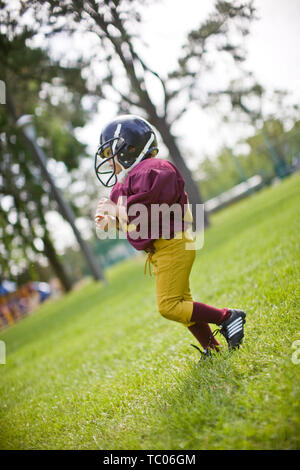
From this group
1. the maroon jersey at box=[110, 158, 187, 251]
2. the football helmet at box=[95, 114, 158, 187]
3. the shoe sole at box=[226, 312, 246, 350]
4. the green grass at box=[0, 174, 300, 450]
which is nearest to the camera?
the green grass at box=[0, 174, 300, 450]

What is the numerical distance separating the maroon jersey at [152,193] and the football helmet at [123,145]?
102mm

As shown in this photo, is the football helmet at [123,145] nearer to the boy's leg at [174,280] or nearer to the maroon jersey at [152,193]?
the maroon jersey at [152,193]

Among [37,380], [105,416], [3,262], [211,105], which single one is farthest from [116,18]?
[3,262]

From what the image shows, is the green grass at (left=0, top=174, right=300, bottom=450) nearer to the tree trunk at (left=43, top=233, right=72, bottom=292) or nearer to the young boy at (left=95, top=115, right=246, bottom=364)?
the young boy at (left=95, top=115, right=246, bottom=364)

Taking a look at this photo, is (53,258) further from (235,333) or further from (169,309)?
(235,333)

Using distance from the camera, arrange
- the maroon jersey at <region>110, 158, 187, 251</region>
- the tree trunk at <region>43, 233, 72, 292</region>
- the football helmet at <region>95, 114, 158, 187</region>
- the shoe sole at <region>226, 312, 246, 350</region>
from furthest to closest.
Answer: the tree trunk at <region>43, 233, 72, 292</region> → the football helmet at <region>95, 114, 158, 187</region> → the shoe sole at <region>226, 312, 246, 350</region> → the maroon jersey at <region>110, 158, 187, 251</region>

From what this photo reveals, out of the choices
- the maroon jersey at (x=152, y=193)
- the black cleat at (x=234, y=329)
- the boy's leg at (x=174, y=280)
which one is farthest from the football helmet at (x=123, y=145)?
the black cleat at (x=234, y=329)

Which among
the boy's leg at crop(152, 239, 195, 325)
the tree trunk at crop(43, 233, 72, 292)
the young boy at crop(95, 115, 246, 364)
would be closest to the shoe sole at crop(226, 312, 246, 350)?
the young boy at crop(95, 115, 246, 364)

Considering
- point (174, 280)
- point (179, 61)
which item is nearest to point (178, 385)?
point (174, 280)

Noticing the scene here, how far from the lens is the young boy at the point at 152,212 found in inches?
105

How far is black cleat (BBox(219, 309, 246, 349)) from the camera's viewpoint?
9.02 ft

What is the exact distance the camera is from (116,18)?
295 inches
